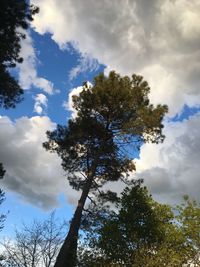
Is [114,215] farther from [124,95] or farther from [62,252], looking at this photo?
[124,95]

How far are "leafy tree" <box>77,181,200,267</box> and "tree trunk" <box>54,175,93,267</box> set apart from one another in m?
0.69

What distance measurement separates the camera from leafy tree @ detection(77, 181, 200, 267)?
24.8m

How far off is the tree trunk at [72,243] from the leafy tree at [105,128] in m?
1.69

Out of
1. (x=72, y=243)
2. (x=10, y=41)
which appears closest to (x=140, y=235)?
(x=72, y=243)

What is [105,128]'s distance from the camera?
29.3 metres

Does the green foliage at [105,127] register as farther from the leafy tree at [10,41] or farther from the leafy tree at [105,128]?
the leafy tree at [10,41]

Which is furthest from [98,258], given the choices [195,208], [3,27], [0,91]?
[3,27]

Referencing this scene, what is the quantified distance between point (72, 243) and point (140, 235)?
419 cm

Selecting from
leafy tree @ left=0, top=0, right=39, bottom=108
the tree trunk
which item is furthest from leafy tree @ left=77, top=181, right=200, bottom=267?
leafy tree @ left=0, top=0, right=39, bottom=108

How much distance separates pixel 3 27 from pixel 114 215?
13526mm

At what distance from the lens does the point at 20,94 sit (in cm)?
2175

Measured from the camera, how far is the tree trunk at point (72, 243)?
25.0 m

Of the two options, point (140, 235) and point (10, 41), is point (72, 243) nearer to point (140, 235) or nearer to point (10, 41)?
point (140, 235)

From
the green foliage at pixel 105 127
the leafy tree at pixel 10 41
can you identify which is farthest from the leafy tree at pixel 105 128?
the leafy tree at pixel 10 41
